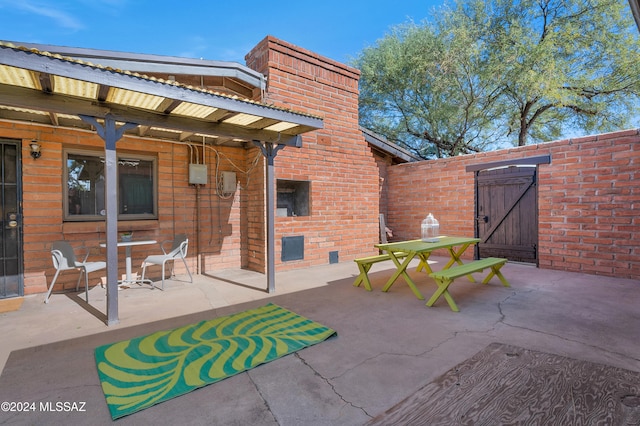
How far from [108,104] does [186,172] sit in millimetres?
2382

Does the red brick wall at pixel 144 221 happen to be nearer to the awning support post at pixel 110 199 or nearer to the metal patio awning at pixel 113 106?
the metal patio awning at pixel 113 106

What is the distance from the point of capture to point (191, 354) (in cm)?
257

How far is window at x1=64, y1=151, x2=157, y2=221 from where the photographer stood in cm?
468

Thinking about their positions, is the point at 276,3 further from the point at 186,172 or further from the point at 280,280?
the point at 280,280

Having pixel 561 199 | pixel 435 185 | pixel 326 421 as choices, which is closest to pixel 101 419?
pixel 326 421

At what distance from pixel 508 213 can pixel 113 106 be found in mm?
7190

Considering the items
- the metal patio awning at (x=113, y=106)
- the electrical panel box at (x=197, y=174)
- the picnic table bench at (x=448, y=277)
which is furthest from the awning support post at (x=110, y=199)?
the picnic table bench at (x=448, y=277)

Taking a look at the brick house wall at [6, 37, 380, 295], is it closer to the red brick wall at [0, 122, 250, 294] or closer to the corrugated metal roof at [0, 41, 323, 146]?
the red brick wall at [0, 122, 250, 294]

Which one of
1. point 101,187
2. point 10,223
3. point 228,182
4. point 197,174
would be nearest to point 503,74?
point 228,182

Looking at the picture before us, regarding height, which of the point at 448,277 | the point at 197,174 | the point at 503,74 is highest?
the point at 503,74

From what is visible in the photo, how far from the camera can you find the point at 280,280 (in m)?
5.29

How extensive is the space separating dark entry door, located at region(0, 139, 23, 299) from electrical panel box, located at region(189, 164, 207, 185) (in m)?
2.20

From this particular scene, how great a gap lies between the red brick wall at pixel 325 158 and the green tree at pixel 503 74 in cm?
550

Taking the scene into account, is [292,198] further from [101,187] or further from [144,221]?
[101,187]
